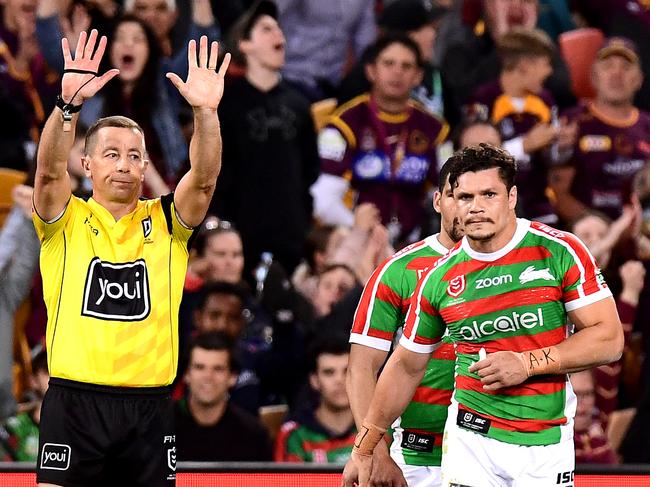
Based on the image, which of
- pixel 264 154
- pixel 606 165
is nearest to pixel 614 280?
pixel 606 165

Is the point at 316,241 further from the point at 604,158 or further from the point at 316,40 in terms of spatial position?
the point at 604,158

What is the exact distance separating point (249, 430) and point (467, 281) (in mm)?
3172

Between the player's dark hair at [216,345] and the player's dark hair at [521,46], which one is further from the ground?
the player's dark hair at [521,46]

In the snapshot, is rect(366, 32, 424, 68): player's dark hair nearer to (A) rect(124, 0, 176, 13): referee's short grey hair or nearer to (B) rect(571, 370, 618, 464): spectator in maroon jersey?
(A) rect(124, 0, 176, 13): referee's short grey hair

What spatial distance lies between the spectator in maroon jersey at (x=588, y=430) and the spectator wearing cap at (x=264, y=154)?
6.95ft

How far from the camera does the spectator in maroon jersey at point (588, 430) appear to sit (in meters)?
8.72

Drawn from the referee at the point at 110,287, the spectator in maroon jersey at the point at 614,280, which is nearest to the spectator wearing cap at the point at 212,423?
the spectator in maroon jersey at the point at 614,280

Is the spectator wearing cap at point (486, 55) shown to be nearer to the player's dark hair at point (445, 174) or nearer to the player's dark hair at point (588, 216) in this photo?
the player's dark hair at point (588, 216)

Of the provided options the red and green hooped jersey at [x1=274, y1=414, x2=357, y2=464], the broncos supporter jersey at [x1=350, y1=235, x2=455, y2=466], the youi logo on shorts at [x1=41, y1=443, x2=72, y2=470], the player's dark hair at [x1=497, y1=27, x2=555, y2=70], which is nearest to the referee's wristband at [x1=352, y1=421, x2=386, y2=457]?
the broncos supporter jersey at [x1=350, y1=235, x2=455, y2=466]

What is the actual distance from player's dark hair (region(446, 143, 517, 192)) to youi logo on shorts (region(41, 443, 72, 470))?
1772 mm

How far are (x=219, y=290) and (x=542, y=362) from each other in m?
3.82

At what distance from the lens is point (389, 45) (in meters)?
10.2

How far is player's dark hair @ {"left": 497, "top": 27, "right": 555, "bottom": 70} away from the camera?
10.6m

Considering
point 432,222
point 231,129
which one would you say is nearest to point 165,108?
point 231,129
